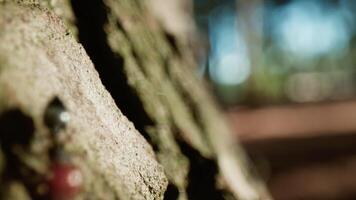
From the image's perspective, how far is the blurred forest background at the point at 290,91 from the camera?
11.8 feet

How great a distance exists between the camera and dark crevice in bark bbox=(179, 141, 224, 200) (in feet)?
1.81

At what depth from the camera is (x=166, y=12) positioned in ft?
3.47

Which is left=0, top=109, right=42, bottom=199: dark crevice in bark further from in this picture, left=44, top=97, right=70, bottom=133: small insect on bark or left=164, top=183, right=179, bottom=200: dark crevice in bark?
left=164, top=183, right=179, bottom=200: dark crevice in bark

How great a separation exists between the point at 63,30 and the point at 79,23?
79 mm

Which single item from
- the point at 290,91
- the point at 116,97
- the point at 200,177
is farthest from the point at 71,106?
the point at 290,91

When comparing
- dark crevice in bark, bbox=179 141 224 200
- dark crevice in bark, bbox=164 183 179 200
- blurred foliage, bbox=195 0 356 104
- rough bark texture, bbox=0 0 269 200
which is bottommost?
blurred foliage, bbox=195 0 356 104

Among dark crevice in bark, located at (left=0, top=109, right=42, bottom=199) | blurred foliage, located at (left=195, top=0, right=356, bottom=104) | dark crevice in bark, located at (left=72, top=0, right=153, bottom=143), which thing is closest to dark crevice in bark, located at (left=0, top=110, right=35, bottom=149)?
dark crevice in bark, located at (left=0, top=109, right=42, bottom=199)

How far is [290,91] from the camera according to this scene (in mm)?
12469

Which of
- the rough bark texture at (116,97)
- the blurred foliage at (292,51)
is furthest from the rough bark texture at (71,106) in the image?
the blurred foliage at (292,51)

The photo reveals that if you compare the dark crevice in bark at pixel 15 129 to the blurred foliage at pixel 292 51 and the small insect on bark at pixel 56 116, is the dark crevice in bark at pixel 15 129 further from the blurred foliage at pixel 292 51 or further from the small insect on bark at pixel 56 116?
the blurred foliage at pixel 292 51

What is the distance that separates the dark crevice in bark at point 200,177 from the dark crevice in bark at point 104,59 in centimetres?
8

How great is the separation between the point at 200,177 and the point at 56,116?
278 millimetres

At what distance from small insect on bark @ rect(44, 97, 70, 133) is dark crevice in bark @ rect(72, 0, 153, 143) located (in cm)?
15

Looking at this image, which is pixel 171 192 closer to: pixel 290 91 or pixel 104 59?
pixel 104 59
